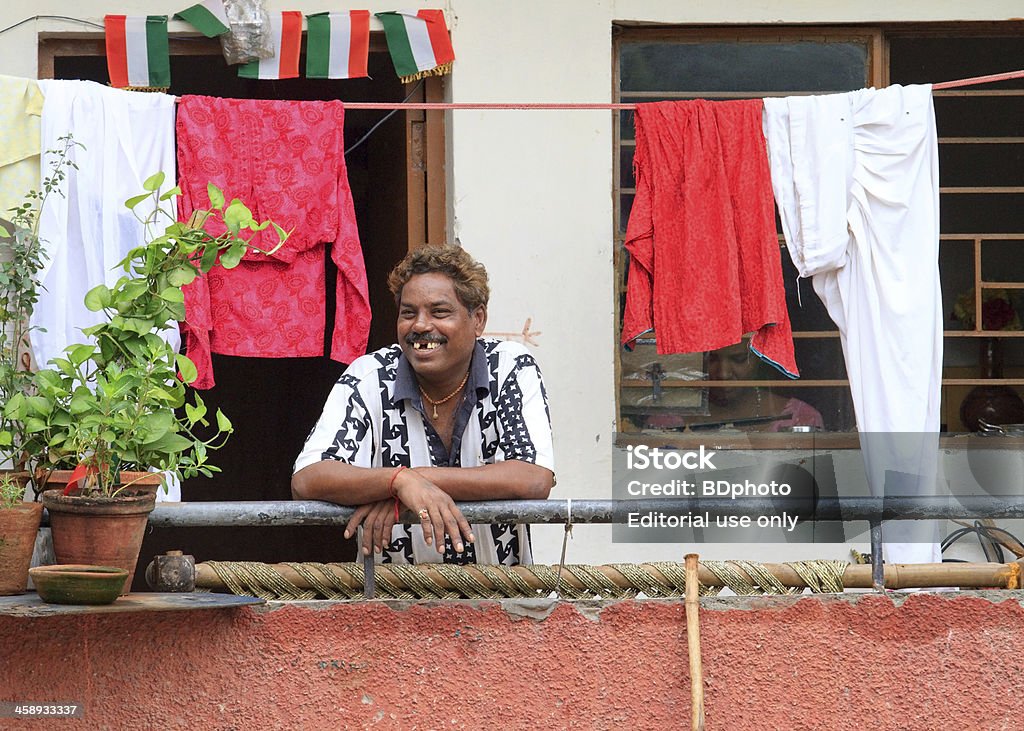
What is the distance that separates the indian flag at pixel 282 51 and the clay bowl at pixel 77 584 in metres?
2.57

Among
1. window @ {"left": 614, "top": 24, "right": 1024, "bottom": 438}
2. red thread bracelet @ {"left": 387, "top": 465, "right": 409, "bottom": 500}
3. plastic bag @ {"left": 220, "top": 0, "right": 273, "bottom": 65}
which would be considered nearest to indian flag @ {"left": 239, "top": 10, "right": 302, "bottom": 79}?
plastic bag @ {"left": 220, "top": 0, "right": 273, "bottom": 65}

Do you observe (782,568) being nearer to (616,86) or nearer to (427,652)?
(427,652)

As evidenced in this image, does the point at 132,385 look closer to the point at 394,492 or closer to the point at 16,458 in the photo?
the point at 16,458

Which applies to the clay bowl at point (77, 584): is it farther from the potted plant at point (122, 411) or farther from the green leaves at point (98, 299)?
the green leaves at point (98, 299)

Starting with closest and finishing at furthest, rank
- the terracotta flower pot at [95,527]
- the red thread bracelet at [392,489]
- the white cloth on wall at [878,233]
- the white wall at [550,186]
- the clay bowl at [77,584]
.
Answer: the clay bowl at [77,584] → the terracotta flower pot at [95,527] → the red thread bracelet at [392,489] → the white cloth on wall at [878,233] → the white wall at [550,186]

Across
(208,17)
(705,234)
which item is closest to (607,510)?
(705,234)

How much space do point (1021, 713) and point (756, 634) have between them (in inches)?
22.4

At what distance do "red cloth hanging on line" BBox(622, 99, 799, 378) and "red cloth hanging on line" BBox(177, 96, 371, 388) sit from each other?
3.13 feet

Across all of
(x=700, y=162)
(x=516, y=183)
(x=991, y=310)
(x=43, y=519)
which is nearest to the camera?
(x=43, y=519)

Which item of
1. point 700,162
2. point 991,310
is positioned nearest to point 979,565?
point 700,162

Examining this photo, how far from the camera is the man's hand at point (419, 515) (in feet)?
8.39

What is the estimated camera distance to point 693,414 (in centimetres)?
474

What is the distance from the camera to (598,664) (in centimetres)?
261

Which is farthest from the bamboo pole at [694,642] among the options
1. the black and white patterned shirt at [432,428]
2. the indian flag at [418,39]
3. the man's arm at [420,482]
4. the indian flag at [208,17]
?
the indian flag at [208,17]
